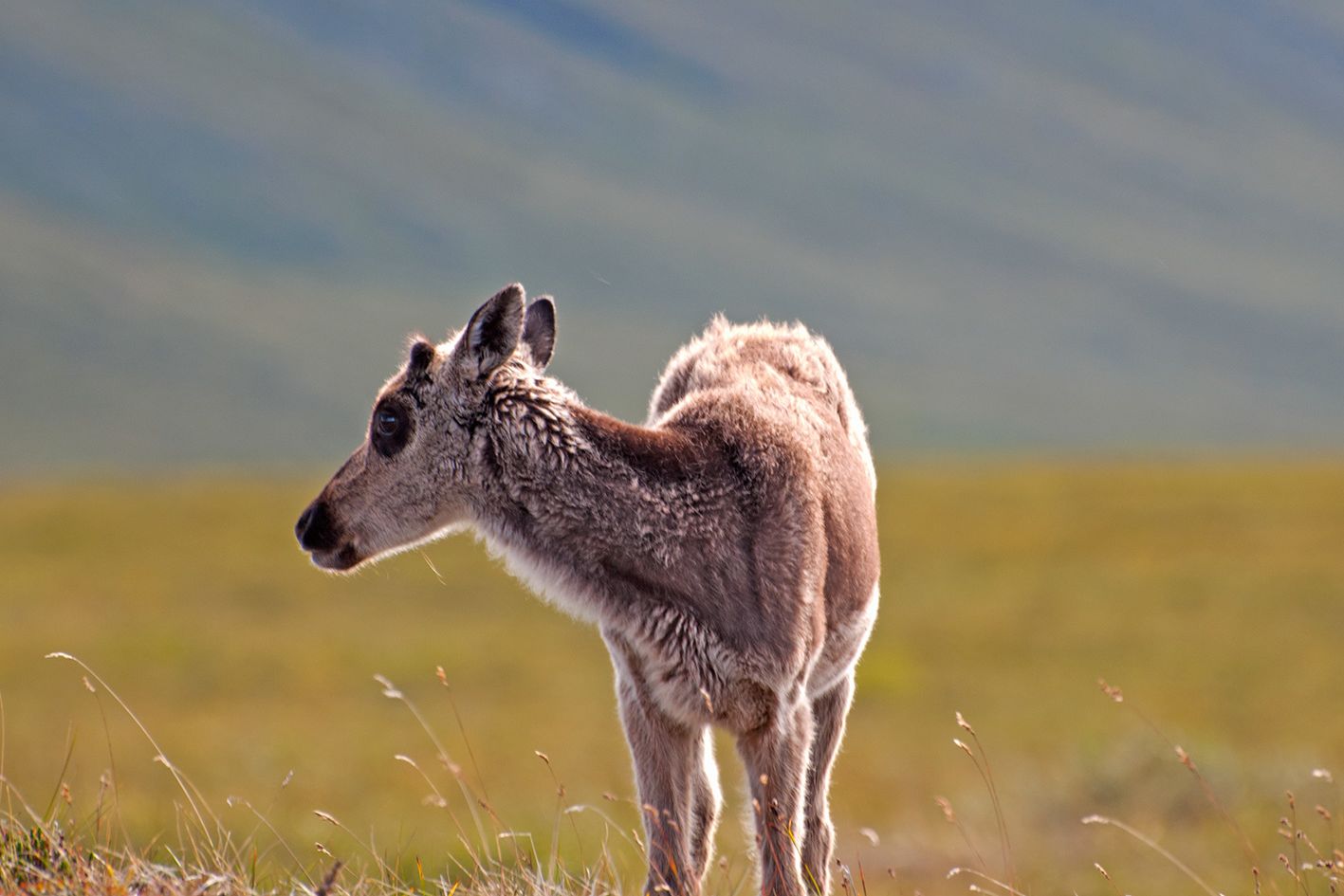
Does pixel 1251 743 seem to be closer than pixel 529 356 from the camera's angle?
No

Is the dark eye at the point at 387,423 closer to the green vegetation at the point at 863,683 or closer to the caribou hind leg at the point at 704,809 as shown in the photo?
the green vegetation at the point at 863,683

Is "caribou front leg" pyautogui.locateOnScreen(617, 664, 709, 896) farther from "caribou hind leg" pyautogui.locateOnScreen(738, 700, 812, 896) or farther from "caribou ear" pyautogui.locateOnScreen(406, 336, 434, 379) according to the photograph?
"caribou ear" pyautogui.locateOnScreen(406, 336, 434, 379)

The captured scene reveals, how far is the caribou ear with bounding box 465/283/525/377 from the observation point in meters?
7.44

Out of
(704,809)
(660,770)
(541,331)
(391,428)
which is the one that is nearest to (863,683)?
(704,809)

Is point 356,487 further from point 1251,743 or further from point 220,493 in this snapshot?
point 220,493

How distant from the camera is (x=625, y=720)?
8.05 m

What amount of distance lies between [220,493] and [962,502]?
94.5 ft

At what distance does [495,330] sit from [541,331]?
0.58 m

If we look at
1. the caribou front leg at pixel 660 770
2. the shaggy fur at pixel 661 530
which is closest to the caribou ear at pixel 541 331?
the shaggy fur at pixel 661 530

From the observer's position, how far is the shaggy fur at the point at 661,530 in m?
7.31

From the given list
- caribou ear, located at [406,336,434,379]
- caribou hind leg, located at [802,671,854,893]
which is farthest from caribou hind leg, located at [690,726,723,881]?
caribou ear, located at [406,336,434,379]

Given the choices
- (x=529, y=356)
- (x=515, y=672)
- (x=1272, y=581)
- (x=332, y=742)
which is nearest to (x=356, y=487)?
(x=529, y=356)

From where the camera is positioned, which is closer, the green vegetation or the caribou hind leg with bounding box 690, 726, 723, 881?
the caribou hind leg with bounding box 690, 726, 723, 881

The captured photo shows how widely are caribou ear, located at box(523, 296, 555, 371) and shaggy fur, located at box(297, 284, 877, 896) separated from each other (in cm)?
1
